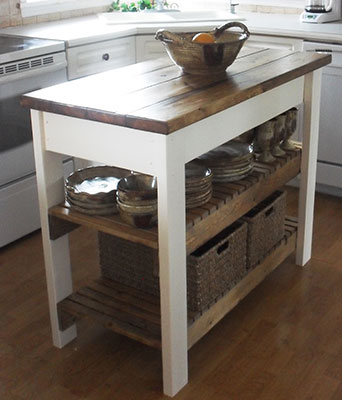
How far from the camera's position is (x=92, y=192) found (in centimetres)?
233

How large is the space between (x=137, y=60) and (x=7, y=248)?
146cm

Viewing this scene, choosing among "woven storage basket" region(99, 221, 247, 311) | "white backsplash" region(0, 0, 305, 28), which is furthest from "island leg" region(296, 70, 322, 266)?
"white backsplash" region(0, 0, 305, 28)

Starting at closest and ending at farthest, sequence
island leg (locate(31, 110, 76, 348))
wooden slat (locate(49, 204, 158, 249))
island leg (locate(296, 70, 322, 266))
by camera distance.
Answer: wooden slat (locate(49, 204, 158, 249))
island leg (locate(31, 110, 76, 348))
island leg (locate(296, 70, 322, 266))

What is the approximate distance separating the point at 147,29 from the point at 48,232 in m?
2.01

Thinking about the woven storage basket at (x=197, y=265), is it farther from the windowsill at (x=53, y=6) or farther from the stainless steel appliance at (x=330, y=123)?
the windowsill at (x=53, y=6)

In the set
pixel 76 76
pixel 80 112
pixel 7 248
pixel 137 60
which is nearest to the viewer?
pixel 80 112

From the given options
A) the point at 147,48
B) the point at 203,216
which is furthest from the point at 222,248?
the point at 147,48

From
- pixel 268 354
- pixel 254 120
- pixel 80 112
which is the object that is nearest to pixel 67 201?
pixel 80 112

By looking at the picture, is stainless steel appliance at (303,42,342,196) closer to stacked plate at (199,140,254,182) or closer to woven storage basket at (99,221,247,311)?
stacked plate at (199,140,254,182)

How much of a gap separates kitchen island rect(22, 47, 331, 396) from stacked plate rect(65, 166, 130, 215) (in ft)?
0.13

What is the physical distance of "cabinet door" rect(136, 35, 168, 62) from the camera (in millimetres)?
3980

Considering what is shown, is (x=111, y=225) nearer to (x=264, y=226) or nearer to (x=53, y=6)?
(x=264, y=226)

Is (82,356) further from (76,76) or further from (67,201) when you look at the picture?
(76,76)

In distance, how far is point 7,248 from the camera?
11.0ft
